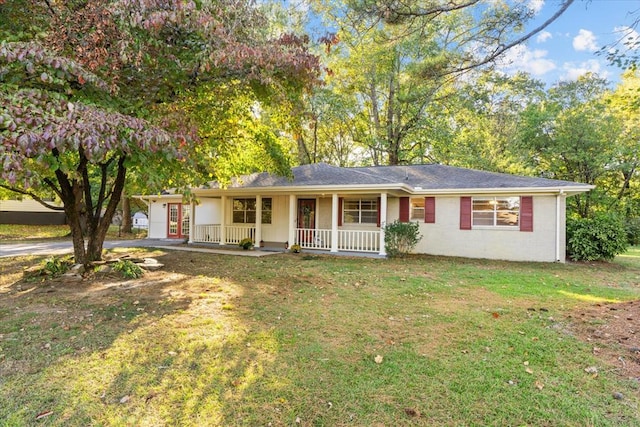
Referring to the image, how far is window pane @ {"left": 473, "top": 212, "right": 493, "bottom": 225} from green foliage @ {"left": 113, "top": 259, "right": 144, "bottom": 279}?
10.4m

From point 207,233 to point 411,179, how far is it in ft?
29.6

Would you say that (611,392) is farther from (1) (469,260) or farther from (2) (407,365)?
(1) (469,260)

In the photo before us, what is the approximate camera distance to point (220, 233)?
14773mm

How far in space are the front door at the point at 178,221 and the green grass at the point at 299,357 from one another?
11001 millimetres

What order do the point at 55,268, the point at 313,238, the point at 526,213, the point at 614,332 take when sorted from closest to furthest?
the point at 614,332, the point at 55,268, the point at 526,213, the point at 313,238

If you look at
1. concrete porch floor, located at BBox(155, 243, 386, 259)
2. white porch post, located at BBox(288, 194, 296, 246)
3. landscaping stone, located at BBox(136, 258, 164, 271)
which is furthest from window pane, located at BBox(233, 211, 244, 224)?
landscaping stone, located at BBox(136, 258, 164, 271)

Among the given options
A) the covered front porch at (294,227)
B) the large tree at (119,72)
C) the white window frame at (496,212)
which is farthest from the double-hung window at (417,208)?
the large tree at (119,72)

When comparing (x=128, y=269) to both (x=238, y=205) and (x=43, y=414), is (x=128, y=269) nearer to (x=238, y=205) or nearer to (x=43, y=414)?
(x=43, y=414)

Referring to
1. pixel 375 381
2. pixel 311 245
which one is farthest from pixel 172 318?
pixel 311 245

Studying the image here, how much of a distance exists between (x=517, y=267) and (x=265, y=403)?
31.2 feet

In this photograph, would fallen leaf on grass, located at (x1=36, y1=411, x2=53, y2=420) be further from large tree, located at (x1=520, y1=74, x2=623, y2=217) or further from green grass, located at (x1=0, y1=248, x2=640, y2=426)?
large tree, located at (x1=520, y1=74, x2=623, y2=217)

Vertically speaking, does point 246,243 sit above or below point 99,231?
below

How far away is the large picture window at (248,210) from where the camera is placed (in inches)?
579

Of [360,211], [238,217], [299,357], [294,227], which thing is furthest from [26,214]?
[299,357]
